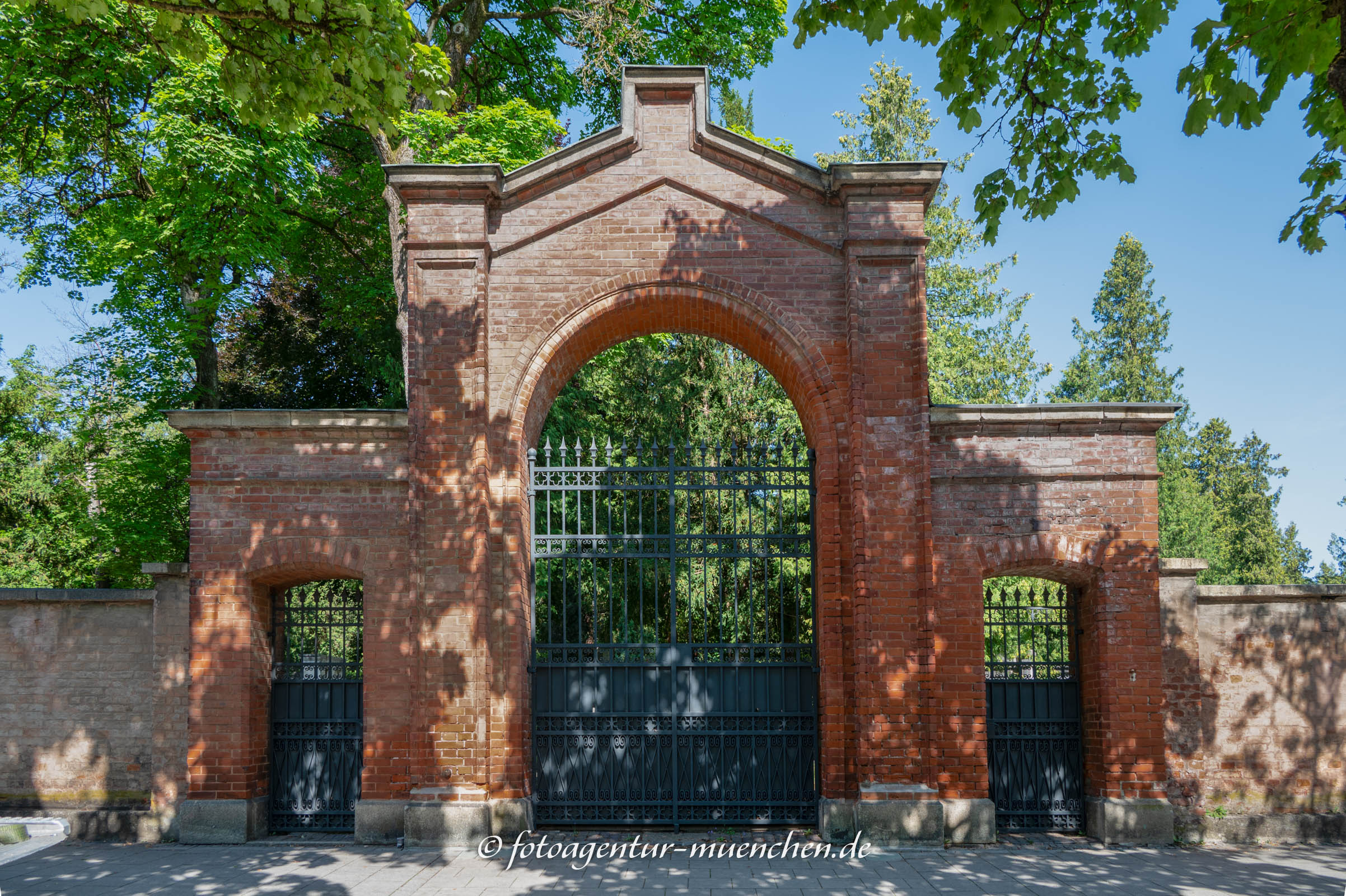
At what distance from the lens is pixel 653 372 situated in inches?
711

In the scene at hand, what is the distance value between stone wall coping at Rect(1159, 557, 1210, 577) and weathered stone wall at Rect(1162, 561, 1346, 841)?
0.02 m

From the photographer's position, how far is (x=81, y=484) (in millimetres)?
21234

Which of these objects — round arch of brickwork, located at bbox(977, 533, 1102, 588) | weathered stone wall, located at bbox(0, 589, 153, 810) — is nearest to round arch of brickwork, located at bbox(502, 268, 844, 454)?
round arch of brickwork, located at bbox(977, 533, 1102, 588)

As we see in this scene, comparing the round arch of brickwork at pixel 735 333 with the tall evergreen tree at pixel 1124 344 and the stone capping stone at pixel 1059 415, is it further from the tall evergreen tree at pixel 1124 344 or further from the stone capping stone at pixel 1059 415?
the tall evergreen tree at pixel 1124 344

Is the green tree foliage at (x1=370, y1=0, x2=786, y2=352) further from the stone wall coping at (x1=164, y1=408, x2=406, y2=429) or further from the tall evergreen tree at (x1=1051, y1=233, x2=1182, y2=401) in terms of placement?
the tall evergreen tree at (x1=1051, y1=233, x2=1182, y2=401)

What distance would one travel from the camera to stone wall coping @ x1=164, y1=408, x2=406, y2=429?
348 inches

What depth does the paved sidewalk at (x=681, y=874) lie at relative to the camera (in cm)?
686

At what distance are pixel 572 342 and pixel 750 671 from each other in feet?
12.5

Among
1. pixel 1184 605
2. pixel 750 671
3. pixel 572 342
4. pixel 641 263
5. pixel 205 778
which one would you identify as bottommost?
pixel 205 778

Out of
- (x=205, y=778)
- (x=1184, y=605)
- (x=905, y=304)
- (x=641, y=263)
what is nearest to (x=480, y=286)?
(x=641, y=263)

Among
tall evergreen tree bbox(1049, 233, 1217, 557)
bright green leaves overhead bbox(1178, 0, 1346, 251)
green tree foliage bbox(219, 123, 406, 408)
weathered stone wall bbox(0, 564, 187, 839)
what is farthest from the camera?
tall evergreen tree bbox(1049, 233, 1217, 557)

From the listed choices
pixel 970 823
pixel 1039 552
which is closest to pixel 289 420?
pixel 1039 552

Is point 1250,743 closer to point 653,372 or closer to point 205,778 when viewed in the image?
point 205,778

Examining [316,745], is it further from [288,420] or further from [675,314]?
[675,314]
